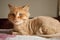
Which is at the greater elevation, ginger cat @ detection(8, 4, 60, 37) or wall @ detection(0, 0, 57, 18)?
wall @ detection(0, 0, 57, 18)

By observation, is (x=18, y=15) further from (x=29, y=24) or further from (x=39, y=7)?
→ (x=39, y=7)

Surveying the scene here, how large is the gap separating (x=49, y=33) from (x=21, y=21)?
25 centimetres

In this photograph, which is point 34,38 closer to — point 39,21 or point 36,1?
point 39,21

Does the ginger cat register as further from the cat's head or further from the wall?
the wall

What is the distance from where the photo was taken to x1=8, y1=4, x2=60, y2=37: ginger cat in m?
1.24

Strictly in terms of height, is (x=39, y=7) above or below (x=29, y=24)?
above

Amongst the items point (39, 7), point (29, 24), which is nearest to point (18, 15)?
point (29, 24)

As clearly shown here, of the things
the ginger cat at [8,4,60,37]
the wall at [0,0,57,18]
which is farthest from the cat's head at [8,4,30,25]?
the wall at [0,0,57,18]

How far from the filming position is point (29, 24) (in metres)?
1.36

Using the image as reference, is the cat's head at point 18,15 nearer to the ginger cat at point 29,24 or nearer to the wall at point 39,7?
the ginger cat at point 29,24

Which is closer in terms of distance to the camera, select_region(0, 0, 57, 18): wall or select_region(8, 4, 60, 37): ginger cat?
select_region(8, 4, 60, 37): ginger cat

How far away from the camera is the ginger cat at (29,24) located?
1.24 m

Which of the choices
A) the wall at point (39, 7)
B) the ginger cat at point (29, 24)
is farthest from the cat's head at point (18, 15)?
the wall at point (39, 7)

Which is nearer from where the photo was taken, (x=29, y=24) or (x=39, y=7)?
(x=29, y=24)
